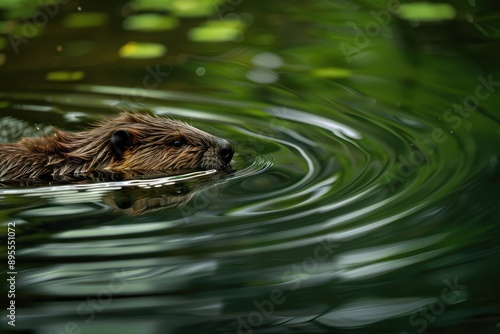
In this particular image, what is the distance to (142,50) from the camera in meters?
8.94

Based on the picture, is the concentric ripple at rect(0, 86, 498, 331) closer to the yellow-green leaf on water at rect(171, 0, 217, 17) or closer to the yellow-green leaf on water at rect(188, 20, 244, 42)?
the yellow-green leaf on water at rect(188, 20, 244, 42)

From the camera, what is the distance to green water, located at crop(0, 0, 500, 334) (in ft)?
12.2

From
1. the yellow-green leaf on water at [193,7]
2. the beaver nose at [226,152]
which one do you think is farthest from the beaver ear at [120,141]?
the yellow-green leaf on water at [193,7]

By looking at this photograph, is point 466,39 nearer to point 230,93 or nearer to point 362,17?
point 362,17

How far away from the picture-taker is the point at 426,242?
169 inches

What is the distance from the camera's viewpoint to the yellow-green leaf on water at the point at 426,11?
943 cm

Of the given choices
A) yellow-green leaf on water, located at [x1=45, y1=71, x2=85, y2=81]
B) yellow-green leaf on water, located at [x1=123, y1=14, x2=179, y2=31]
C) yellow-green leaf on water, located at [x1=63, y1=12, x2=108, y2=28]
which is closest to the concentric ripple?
yellow-green leaf on water, located at [x1=45, y1=71, x2=85, y2=81]

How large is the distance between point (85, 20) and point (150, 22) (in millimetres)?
758

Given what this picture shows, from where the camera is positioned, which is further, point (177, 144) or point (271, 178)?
point (177, 144)

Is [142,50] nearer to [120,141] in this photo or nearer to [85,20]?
[85,20]

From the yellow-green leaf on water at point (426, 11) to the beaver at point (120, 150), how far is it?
12.6 feet

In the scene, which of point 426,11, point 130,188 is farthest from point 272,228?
point 426,11

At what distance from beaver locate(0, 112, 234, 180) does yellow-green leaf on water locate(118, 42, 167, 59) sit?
240 cm

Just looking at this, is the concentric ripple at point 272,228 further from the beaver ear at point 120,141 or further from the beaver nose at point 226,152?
the beaver ear at point 120,141
